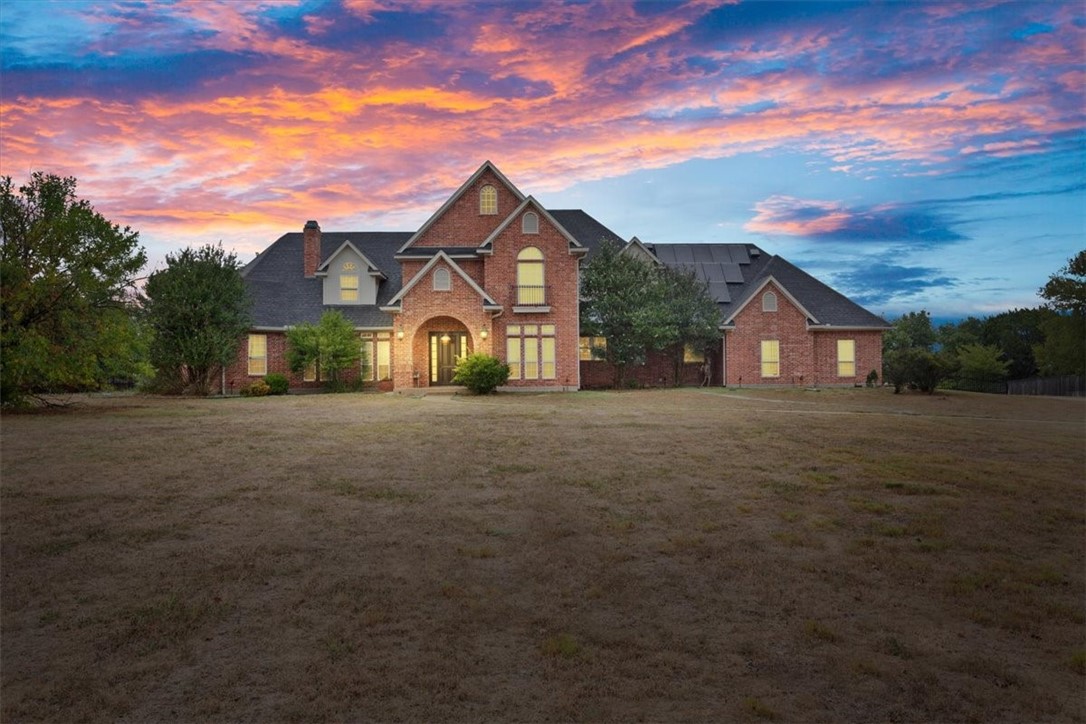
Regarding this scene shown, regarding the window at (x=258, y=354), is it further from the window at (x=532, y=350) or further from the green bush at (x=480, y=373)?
the window at (x=532, y=350)

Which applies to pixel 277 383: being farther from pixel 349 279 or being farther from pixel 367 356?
pixel 349 279

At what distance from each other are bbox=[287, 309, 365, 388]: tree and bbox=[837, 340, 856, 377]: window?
23.5 metres

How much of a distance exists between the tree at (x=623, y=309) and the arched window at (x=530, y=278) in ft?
10.1

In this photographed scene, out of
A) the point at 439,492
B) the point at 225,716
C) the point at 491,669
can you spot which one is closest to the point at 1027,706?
the point at 491,669

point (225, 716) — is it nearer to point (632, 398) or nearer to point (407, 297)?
point (632, 398)

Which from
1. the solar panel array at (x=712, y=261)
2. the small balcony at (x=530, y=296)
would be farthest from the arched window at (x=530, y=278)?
the solar panel array at (x=712, y=261)

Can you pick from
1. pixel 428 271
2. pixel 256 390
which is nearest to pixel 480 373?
pixel 428 271

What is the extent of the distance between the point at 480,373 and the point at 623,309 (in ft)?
29.5

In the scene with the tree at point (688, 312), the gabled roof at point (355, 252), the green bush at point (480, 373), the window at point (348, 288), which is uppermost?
the gabled roof at point (355, 252)

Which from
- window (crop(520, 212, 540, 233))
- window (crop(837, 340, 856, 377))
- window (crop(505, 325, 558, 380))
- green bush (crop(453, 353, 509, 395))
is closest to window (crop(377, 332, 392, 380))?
window (crop(505, 325, 558, 380))

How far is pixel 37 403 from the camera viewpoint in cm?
2427

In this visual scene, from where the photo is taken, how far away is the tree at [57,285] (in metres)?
19.9

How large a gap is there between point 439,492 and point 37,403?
2192cm

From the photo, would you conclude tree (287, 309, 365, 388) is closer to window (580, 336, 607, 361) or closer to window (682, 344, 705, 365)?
window (580, 336, 607, 361)
